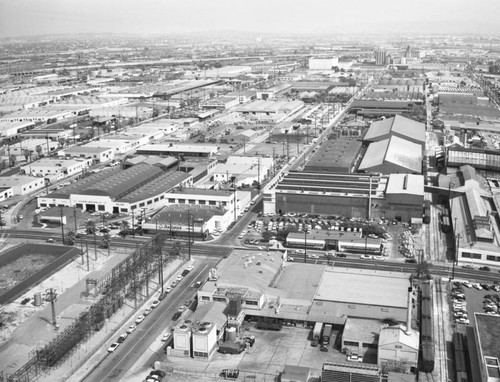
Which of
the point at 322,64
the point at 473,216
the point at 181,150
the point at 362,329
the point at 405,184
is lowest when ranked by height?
the point at 362,329

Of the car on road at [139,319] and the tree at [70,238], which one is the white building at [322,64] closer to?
the tree at [70,238]

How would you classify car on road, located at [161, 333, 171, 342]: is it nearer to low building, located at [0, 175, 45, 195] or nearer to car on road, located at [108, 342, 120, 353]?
car on road, located at [108, 342, 120, 353]

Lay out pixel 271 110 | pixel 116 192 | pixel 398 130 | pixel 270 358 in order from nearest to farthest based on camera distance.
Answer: pixel 270 358 < pixel 116 192 < pixel 398 130 < pixel 271 110

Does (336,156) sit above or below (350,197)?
above

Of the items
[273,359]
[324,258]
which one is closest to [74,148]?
[324,258]

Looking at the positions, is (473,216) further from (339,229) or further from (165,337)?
(165,337)

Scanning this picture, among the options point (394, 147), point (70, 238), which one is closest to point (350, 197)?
point (394, 147)

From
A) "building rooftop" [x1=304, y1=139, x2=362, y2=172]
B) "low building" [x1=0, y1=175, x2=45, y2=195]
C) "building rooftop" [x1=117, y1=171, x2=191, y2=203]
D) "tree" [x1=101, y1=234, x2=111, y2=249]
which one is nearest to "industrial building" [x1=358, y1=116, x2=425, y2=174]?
"building rooftop" [x1=304, y1=139, x2=362, y2=172]
